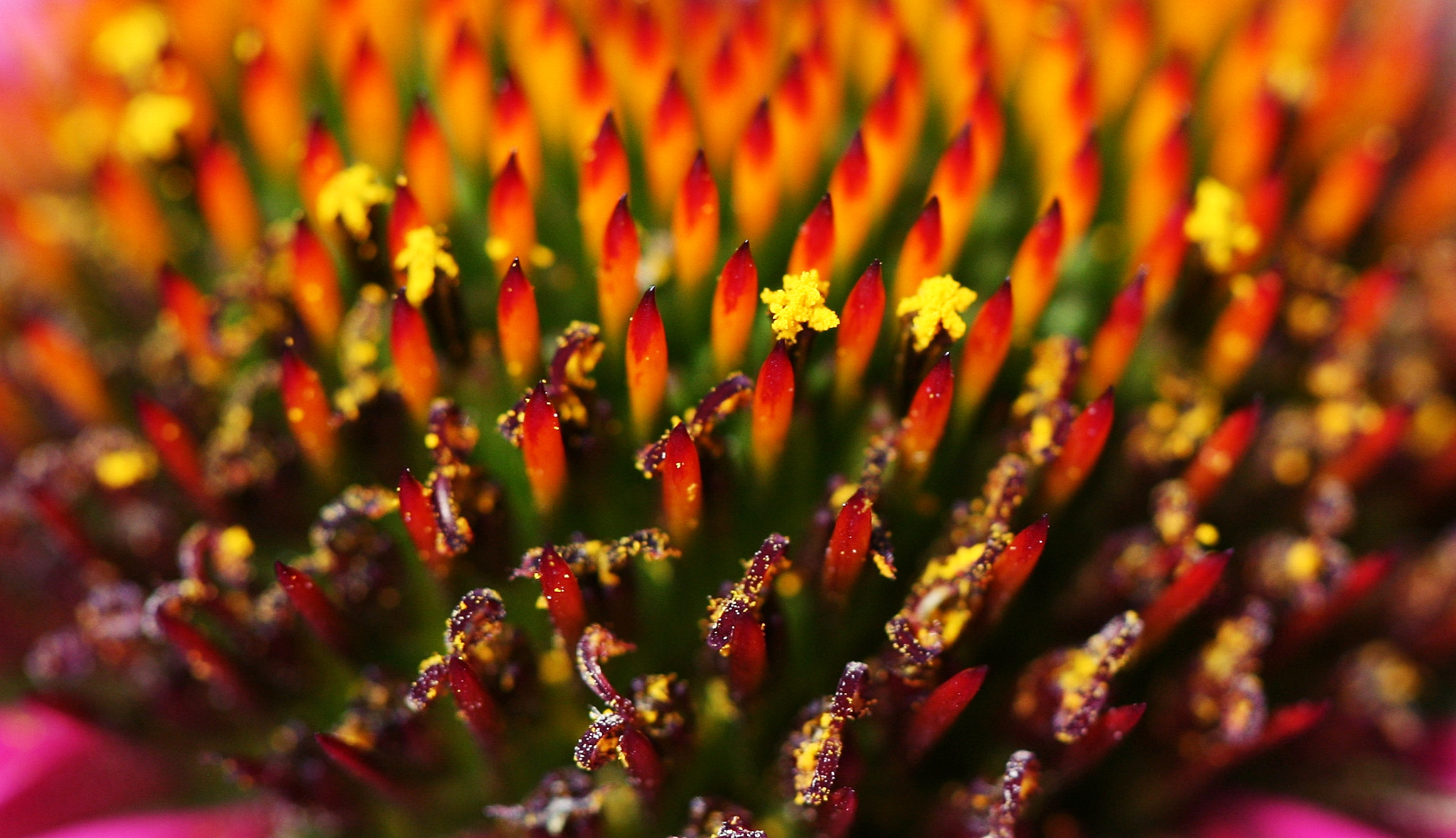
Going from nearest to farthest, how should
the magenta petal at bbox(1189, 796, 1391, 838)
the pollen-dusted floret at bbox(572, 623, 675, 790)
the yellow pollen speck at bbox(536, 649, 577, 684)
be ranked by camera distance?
the pollen-dusted floret at bbox(572, 623, 675, 790) → the yellow pollen speck at bbox(536, 649, 577, 684) → the magenta petal at bbox(1189, 796, 1391, 838)

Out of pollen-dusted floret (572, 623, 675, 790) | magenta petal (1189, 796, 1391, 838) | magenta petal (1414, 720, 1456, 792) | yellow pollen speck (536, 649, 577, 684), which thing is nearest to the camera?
pollen-dusted floret (572, 623, 675, 790)

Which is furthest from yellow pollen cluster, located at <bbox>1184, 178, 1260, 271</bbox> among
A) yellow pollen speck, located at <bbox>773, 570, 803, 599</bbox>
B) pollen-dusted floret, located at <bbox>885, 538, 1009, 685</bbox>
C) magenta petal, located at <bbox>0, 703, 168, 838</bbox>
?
magenta petal, located at <bbox>0, 703, 168, 838</bbox>

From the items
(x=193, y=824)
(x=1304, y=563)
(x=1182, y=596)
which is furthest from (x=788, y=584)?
(x=193, y=824)

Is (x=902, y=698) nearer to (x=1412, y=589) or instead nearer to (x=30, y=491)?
(x=1412, y=589)

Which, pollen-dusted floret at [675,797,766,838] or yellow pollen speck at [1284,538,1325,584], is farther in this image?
yellow pollen speck at [1284,538,1325,584]

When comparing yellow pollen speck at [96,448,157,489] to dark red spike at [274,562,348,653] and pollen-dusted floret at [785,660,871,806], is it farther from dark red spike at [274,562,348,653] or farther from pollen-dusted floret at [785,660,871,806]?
pollen-dusted floret at [785,660,871,806]

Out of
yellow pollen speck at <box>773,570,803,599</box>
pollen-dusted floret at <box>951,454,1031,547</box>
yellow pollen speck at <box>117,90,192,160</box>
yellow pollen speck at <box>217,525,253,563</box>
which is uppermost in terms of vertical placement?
yellow pollen speck at <box>117,90,192,160</box>
